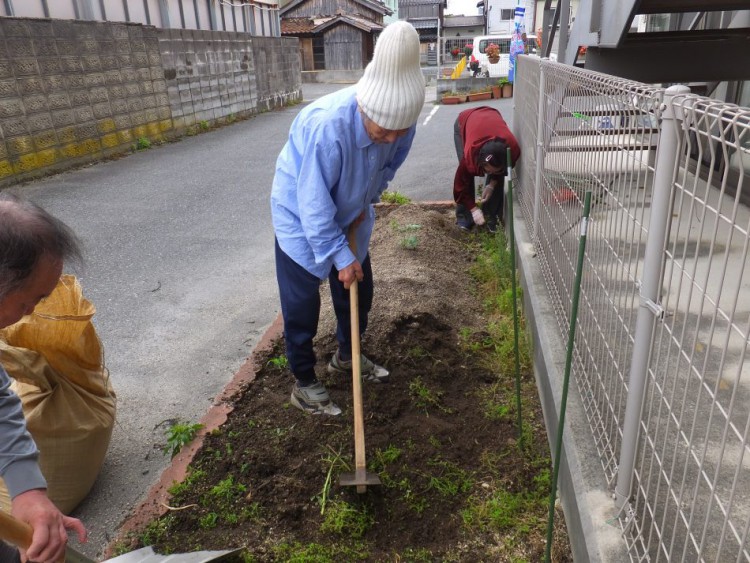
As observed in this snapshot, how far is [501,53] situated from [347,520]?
24.3 meters

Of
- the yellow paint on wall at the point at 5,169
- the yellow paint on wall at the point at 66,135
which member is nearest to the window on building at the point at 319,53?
the yellow paint on wall at the point at 66,135

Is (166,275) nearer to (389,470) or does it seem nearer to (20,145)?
(389,470)

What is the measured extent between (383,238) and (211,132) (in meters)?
8.79

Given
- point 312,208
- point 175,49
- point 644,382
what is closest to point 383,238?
point 312,208

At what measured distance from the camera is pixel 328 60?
3178 cm

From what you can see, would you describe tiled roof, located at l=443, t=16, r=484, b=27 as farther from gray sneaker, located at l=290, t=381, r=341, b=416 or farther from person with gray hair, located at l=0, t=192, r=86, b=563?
person with gray hair, located at l=0, t=192, r=86, b=563

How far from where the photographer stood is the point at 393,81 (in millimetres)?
2326

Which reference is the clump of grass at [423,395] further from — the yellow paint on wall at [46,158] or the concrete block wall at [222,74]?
the concrete block wall at [222,74]

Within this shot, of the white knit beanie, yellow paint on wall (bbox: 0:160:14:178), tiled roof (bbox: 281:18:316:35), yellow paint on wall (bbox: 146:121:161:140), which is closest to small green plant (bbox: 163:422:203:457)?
the white knit beanie

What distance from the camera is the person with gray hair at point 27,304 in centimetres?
130

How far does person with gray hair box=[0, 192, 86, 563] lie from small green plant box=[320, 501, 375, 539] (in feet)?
3.12

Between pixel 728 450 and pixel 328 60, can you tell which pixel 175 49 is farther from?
pixel 328 60

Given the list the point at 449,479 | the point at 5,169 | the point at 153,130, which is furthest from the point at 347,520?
the point at 153,130

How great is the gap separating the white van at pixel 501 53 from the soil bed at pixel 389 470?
20.5m
